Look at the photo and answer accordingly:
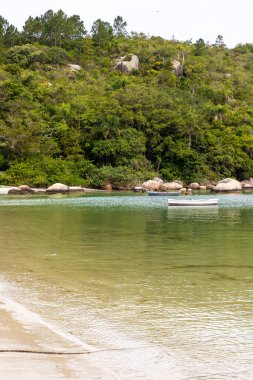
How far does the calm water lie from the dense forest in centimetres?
3772

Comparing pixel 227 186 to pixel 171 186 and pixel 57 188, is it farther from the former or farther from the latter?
pixel 57 188

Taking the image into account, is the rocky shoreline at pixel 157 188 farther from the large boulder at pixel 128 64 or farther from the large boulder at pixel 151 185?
the large boulder at pixel 128 64

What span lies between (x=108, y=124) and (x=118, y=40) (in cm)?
4004

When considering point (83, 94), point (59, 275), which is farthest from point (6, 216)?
point (83, 94)

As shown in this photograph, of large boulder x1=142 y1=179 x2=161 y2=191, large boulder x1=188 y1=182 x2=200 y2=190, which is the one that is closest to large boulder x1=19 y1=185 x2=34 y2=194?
large boulder x1=142 y1=179 x2=161 y2=191

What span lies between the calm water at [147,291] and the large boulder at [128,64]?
6627 centimetres

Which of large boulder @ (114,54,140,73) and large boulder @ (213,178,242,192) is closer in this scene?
large boulder @ (213,178,242,192)

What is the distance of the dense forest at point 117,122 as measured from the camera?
5922cm

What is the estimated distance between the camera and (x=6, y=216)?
2770cm

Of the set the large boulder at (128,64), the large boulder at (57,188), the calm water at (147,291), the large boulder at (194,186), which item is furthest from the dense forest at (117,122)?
the calm water at (147,291)

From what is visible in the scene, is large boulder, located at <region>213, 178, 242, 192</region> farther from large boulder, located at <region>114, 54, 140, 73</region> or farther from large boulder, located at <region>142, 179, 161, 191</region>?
large boulder, located at <region>114, 54, 140, 73</region>

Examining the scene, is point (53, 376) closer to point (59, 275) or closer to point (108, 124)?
point (59, 275)

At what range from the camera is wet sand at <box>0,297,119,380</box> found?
531cm

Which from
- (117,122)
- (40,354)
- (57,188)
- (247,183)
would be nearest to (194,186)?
(247,183)
